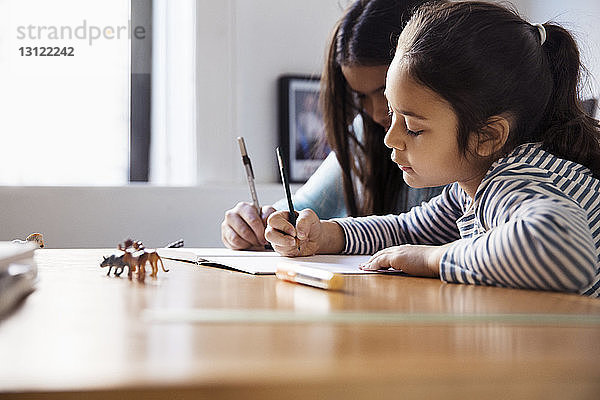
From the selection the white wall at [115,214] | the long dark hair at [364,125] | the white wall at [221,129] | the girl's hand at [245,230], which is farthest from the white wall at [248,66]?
the girl's hand at [245,230]

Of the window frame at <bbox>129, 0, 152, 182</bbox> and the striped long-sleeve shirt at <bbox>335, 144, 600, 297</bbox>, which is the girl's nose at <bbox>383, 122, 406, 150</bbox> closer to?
the striped long-sleeve shirt at <bbox>335, 144, 600, 297</bbox>

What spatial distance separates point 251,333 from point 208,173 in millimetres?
1976

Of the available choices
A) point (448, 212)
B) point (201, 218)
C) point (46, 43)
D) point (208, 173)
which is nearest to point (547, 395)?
point (448, 212)

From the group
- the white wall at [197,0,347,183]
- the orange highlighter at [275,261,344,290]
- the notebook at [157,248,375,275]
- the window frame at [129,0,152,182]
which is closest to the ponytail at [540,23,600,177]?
the notebook at [157,248,375,275]

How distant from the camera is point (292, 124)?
2.40 meters

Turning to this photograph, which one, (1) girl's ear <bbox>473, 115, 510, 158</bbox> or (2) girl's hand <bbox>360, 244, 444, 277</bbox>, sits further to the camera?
(1) girl's ear <bbox>473, 115, 510, 158</bbox>

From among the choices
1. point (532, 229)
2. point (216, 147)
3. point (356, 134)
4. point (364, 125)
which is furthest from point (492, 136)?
point (216, 147)

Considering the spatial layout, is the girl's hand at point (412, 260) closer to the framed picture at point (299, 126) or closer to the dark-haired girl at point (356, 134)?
the dark-haired girl at point (356, 134)

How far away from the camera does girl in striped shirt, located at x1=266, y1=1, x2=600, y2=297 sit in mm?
695

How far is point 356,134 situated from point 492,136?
764 millimetres

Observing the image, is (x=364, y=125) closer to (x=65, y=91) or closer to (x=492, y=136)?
(x=492, y=136)

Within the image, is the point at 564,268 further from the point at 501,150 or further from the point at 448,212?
the point at 448,212

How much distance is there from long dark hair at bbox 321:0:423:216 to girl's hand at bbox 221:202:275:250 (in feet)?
0.94

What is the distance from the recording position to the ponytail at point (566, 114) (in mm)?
900
